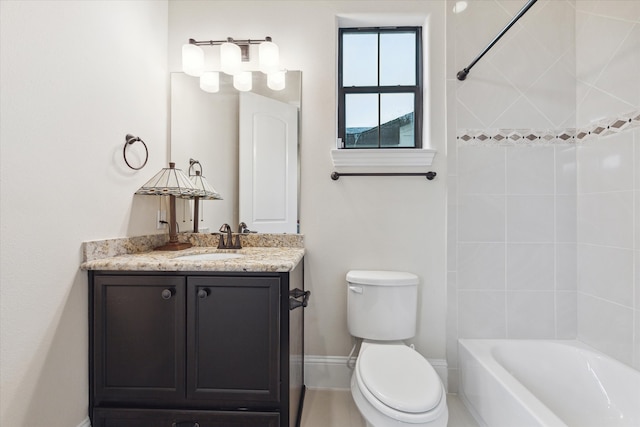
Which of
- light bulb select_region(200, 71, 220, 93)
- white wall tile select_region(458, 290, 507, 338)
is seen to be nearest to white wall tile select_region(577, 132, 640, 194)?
white wall tile select_region(458, 290, 507, 338)

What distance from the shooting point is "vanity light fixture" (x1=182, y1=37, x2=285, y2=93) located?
180cm

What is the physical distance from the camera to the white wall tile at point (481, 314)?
1.82m

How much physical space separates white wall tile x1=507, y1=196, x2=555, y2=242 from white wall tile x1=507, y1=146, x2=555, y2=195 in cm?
5

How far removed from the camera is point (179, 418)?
1.23 meters

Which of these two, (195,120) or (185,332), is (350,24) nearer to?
(195,120)

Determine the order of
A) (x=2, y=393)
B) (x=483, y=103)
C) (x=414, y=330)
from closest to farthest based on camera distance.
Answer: (x=2, y=393) < (x=414, y=330) < (x=483, y=103)

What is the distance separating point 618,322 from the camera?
1.54 metres

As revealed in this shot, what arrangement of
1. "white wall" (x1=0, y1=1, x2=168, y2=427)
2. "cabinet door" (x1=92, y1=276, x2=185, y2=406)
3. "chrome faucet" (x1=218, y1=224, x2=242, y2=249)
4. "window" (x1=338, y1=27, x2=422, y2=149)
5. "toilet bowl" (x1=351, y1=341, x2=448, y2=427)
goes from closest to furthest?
1. "white wall" (x1=0, y1=1, x2=168, y2=427)
2. "toilet bowl" (x1=351, y1=341, x2=448, y2=427)
3. "cabinet door" (x1=92, y1=276, x2=185, y2=406)
4. "chrome faucet" (x1=218, y1=224, x2=242, y2=249)
5. "window" (x1=338, y1=27, x2=422, y2=149)

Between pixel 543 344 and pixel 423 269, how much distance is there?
0.76 metres

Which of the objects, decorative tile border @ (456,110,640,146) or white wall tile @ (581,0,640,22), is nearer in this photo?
white wall tile @ (581,0,640,22)

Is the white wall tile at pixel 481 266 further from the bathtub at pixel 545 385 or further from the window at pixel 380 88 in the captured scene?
the window at pixel 380 88

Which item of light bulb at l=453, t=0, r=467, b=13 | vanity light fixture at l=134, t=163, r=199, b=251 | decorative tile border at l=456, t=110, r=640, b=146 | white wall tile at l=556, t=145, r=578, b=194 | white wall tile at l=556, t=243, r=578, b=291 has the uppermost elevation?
light bulb at l=453, t=0, r=467, b=13

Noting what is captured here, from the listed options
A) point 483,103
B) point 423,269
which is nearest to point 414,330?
point 423,269

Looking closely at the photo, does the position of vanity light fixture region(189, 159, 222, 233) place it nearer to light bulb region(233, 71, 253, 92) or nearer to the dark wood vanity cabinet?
light bulb region(233, 71, 253, 92)
